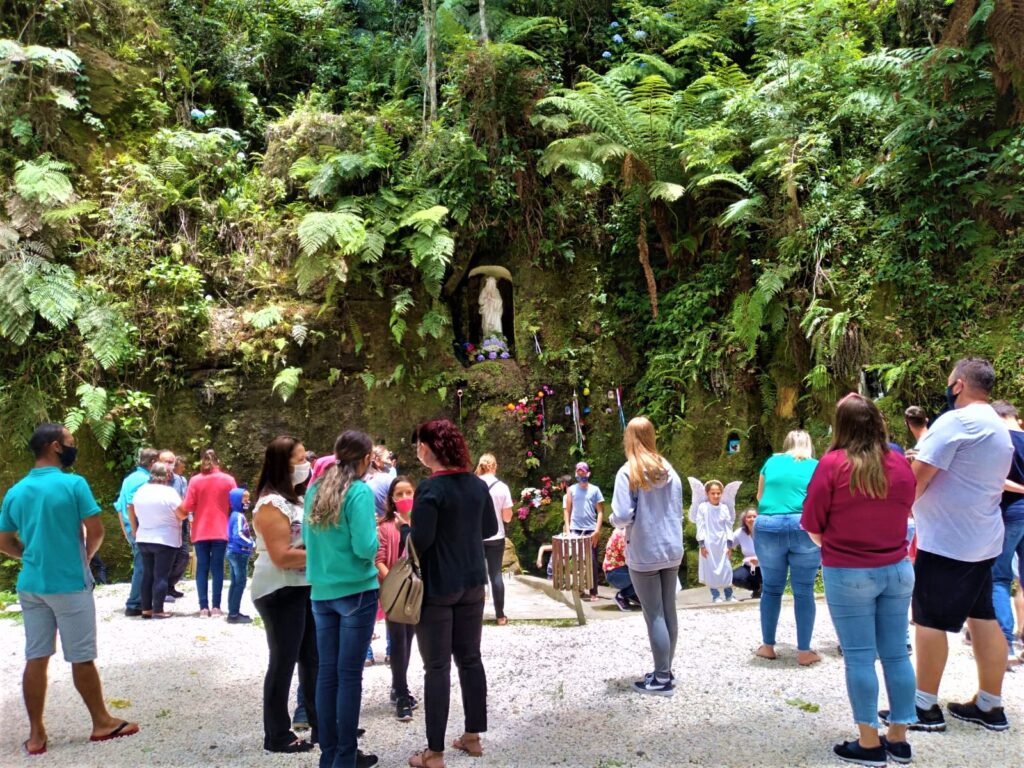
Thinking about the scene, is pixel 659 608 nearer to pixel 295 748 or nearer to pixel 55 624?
pixel 295 748

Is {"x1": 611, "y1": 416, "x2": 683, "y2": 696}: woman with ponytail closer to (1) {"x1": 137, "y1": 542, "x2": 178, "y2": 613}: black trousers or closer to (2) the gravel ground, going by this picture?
Answer: (2) the gravel ground

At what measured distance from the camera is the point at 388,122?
1329cm

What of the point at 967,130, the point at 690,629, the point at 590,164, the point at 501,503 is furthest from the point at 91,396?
the point at 967,130

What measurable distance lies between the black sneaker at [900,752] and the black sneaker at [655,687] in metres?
1.41

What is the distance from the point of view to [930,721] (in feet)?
13.3

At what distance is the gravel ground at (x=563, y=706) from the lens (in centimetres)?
396

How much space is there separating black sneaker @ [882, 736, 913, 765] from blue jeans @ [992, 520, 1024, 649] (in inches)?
64.4

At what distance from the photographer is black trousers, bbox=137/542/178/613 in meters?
7.52

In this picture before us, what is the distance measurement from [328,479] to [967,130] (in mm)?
9105

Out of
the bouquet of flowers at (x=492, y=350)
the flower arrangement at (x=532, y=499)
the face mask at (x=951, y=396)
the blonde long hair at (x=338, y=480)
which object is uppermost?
the bouquet of flowers at (x=492, y=350)

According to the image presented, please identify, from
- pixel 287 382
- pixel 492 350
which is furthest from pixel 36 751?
pixel 492 350

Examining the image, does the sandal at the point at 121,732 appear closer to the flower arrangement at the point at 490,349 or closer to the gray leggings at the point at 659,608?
the gray leggings at the point at 659,608

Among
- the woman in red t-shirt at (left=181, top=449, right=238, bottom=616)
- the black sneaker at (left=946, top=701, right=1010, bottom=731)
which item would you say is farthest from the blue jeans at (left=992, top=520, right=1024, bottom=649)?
the woman in red t-shirt at (left=181, top=449, right=238, bottom=616)

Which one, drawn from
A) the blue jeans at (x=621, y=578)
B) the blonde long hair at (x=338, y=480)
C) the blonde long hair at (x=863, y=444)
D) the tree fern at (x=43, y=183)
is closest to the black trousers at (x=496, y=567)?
the blue jeans at (x=621, y=578)
